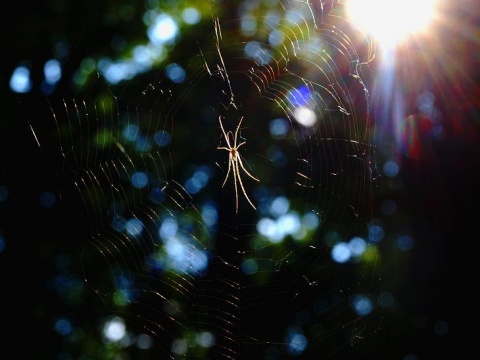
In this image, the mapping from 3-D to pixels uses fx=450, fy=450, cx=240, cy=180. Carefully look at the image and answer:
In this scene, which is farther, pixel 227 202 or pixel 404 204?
pixel 227 202

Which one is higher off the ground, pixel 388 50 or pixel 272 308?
pixel 388 50

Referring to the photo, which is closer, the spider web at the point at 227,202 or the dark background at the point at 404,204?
the dark background at the point at 404,204

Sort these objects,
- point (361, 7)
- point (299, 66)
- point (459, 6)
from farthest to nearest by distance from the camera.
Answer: point (299, 66) → point (459, 6) → point (361, 7)

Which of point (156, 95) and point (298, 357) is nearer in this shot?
point (156, 95)

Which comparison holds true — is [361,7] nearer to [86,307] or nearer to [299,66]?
[299,66]

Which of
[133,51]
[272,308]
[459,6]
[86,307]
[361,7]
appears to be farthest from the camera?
[86,307]

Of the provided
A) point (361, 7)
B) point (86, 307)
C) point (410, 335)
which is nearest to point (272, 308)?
point (410, 335)

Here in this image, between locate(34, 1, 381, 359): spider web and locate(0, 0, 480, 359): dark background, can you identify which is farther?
locate(34, 1, 381, 359): spider web

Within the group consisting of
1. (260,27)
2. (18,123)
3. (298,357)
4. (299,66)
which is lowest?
(298,357)
